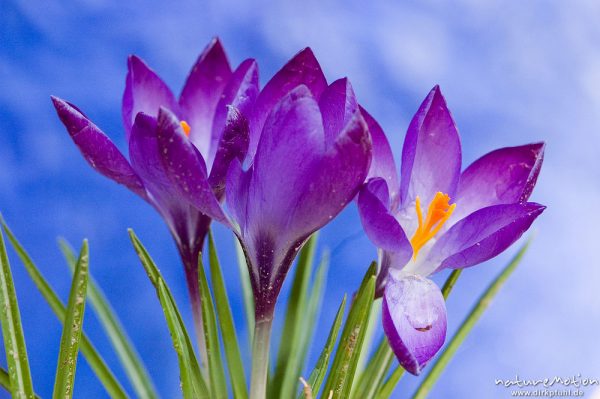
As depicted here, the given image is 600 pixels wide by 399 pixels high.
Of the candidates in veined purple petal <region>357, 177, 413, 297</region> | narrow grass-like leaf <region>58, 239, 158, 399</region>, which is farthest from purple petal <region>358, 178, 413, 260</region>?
narrow grass-like leaf <region>58, 239, 158, 399</region>

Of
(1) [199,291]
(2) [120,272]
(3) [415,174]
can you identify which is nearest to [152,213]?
(2) [120,272]

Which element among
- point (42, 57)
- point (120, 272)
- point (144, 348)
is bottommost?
point (144, 348)

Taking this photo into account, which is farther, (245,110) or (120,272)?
(120,272)

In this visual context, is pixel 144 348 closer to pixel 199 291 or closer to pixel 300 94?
pixel 199 291

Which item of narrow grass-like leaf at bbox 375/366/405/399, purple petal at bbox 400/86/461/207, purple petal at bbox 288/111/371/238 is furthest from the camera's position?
narrow grass-like leaf at bbox 375/366/405/399

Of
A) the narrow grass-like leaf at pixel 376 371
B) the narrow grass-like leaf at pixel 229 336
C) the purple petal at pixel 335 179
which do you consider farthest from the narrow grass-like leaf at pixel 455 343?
the purple petal at pixel 335 179

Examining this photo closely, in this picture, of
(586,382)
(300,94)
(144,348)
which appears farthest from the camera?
(144,348)

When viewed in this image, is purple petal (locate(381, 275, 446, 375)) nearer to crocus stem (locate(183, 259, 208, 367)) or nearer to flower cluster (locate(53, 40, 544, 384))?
flower cluster (locate(53, 40, 544, 384))
